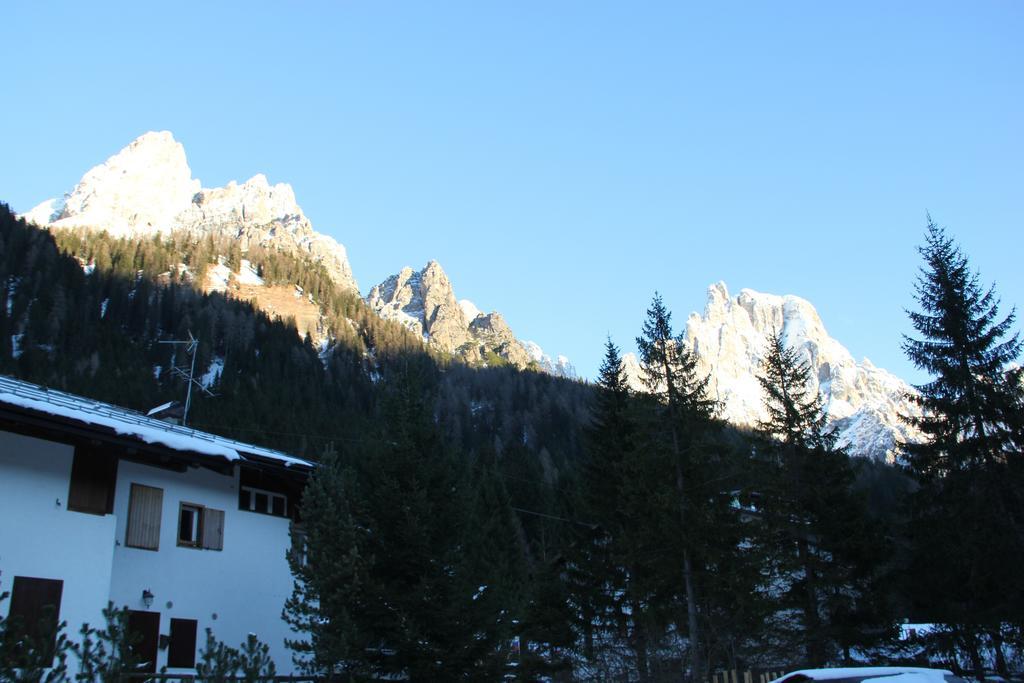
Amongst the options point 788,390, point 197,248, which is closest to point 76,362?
point 197,248

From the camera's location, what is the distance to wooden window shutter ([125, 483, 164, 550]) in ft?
69.3

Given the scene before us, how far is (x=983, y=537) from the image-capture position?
23.1m

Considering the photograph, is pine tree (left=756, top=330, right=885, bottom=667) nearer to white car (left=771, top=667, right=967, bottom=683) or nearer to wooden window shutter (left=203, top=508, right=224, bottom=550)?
white car (left=771, top=667, right=967, bottom=683)

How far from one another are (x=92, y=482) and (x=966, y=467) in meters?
26.7

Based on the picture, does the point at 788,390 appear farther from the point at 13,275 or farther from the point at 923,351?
the point at 13,275

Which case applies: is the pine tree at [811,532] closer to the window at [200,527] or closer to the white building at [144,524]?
the white building at [144,524]

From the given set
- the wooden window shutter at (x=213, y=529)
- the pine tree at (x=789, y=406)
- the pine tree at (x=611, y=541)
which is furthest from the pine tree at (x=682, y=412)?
the wooden window shutter at (x=213, y=529)

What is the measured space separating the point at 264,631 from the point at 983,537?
75.2ft

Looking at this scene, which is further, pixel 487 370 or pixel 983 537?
pixel 487 370

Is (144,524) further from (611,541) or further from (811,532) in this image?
(811,532)

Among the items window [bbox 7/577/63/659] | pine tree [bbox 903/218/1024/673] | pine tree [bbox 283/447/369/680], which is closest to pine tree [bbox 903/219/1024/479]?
pine tree [bbox 903/218/1024/673]

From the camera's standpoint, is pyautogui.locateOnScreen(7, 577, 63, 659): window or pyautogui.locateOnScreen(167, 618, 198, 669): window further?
pyautogui.locateOnScreen(167, 618, 198, 669): window

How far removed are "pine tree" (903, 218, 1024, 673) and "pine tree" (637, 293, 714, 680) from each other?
8.18 meters

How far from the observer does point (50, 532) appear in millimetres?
17953
